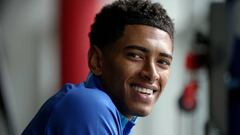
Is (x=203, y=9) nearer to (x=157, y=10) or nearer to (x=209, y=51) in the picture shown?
(x=209, y=51)

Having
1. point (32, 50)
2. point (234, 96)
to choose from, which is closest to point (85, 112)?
point (234, 96)

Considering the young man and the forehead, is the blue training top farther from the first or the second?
the forehead

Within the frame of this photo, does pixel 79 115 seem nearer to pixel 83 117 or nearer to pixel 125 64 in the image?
pixel 83 117

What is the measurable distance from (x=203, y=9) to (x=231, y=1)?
45 cm

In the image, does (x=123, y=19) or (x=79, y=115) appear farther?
(x=123, y=19)

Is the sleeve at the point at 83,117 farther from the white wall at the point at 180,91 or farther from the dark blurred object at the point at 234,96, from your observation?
the white wall at the point at 180,91

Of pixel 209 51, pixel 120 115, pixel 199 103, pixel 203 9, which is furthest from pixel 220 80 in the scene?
pixel 120 115

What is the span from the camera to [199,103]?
2666 millimetres

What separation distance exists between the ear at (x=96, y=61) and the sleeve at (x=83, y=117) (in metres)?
0.15

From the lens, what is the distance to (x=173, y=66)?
8.90 ft

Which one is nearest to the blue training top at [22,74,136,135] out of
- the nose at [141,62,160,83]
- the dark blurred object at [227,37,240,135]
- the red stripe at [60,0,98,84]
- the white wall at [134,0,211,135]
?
the nose at [141,62,160,83]

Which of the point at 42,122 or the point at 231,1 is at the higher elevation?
the point at 231,1

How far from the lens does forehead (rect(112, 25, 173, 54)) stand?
1.01 meters

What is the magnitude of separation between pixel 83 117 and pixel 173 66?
6.17 ft
